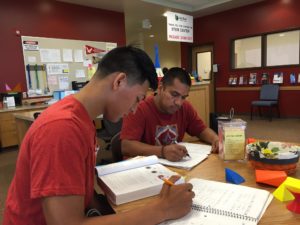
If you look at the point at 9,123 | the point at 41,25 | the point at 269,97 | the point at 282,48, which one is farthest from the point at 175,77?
the point at 282,48

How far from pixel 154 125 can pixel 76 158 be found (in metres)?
1.01

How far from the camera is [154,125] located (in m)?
1.63

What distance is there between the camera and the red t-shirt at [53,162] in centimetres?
61

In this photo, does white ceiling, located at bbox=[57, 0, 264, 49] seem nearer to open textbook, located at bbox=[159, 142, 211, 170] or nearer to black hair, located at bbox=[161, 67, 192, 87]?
black hair, located at bbox=[161, 67, 192, 87]

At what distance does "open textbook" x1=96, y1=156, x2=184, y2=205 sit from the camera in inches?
33.7

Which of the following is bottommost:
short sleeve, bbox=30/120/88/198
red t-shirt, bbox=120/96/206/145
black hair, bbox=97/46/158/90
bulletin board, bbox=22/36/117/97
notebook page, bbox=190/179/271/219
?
notebook page, bbox=190/179/271/219

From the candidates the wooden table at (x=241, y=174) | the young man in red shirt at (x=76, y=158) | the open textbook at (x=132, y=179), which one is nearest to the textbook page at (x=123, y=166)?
the open textbook at (x=132, y=179)

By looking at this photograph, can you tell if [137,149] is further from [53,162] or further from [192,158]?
[53,162]

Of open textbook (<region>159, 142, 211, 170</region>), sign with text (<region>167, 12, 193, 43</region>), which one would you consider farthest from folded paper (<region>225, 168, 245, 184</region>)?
sign with text (<region>167, 12, 193, 43</region>)

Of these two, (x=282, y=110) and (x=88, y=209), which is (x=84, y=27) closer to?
(x=282, y=110)

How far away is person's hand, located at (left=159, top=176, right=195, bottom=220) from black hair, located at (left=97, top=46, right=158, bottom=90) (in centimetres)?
36

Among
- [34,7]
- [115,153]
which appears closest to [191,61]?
[34,7]

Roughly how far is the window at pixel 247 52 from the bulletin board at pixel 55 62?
3.45 metres

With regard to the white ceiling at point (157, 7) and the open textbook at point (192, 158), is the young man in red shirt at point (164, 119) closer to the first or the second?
the open textbook at point (192, 158)
